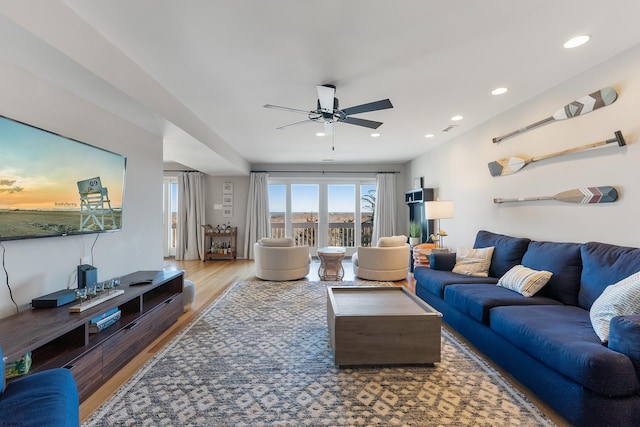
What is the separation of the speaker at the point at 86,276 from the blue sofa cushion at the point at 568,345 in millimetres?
3249

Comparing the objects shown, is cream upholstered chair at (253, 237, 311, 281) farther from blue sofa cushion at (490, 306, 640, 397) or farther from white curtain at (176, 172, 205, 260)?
blue sofa cushion at (490, 306, 640, 397)

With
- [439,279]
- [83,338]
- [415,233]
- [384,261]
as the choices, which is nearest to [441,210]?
[384,261]

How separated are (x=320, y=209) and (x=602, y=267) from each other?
19.8 feet

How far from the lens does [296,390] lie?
77.6 inches

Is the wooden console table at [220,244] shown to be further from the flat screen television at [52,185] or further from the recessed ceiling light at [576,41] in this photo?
the recessed ceiling light at [576,41]

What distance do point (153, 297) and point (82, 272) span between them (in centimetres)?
86

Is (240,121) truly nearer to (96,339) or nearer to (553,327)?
(96,339)

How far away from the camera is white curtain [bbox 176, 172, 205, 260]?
743 cm

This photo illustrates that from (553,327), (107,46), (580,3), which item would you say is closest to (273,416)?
(553,327)

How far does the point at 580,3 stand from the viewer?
185cm

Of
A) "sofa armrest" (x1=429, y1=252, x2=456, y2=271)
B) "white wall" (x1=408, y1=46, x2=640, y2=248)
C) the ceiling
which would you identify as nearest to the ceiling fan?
the ceiling

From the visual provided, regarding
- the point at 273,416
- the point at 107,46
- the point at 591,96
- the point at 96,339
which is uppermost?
the point at 107,46

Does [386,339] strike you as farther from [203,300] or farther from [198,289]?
[198,289]

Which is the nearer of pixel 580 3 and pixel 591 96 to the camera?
pixel 580 3
